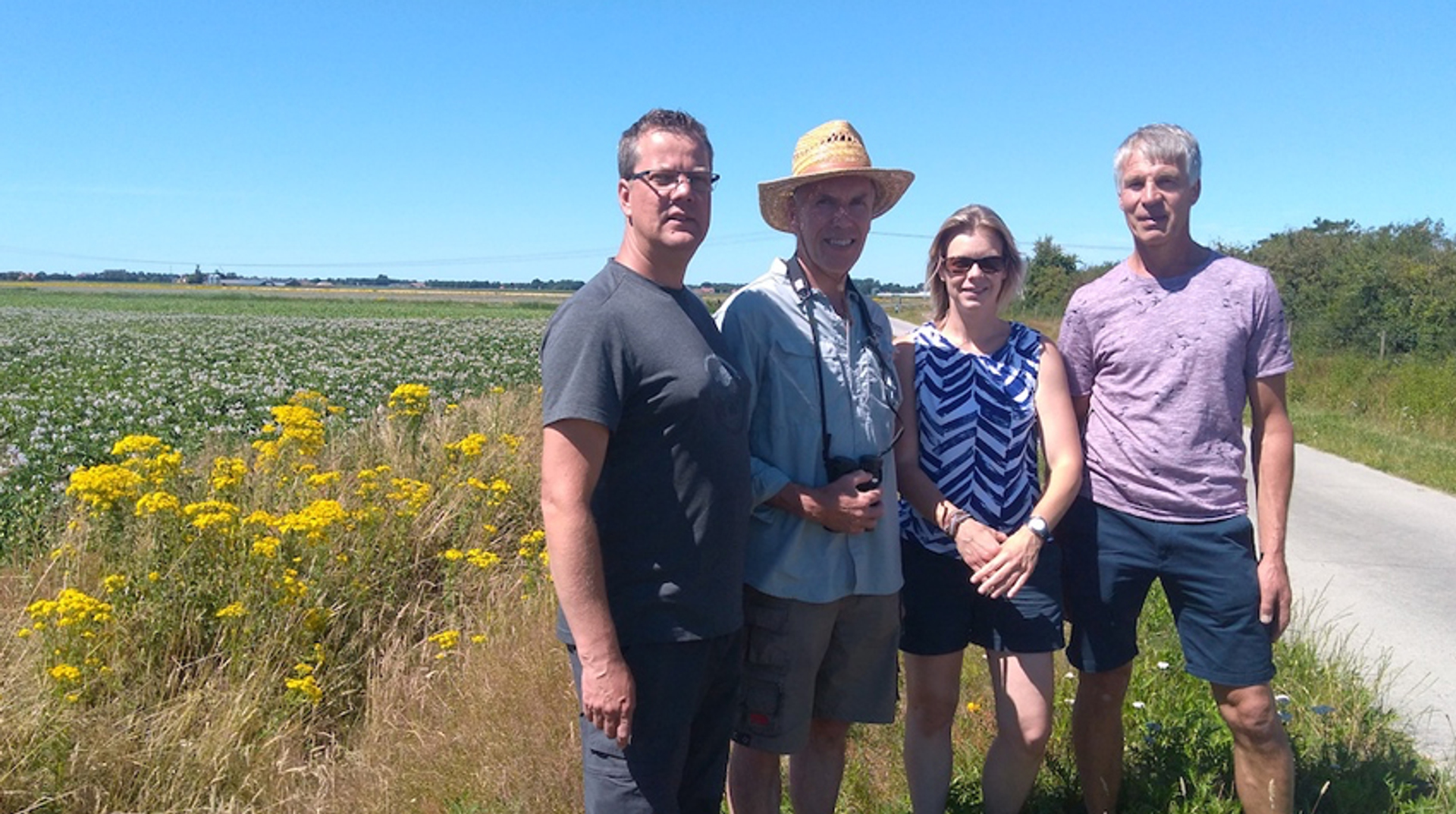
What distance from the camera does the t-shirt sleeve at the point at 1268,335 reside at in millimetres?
2770

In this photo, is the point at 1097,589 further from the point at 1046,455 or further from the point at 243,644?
the point at 243,644

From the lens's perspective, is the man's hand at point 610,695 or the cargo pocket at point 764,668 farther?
the cargo pocket at point 764,668

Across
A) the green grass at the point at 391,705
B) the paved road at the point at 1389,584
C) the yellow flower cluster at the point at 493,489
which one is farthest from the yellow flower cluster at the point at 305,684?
the paved road at the point at 1389,584

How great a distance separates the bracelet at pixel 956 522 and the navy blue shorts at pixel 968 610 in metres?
0.13

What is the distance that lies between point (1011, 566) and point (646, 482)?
3.58ft

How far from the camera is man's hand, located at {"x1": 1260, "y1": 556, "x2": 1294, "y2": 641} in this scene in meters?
2.79

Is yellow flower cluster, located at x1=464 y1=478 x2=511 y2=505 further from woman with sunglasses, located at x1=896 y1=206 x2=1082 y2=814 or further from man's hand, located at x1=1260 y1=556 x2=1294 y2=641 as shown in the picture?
man's hand, located at x1=1260 y1=556 x2=1294 y2=641

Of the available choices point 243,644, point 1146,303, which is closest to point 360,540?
point 243,644

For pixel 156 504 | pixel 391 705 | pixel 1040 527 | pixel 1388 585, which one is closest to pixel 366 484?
pixel 156 504

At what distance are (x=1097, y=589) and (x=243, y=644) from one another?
3230 mm

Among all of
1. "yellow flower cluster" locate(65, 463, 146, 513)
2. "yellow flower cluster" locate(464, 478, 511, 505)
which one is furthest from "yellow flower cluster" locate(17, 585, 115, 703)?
"yellow flower cluster" locate(464, 478, 511, 505)

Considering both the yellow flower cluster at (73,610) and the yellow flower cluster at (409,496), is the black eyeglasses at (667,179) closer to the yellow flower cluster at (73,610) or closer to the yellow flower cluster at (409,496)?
the yellow flower cluster at (73,610)

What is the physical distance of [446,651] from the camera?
4.31 meters

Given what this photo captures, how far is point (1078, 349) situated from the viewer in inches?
120
